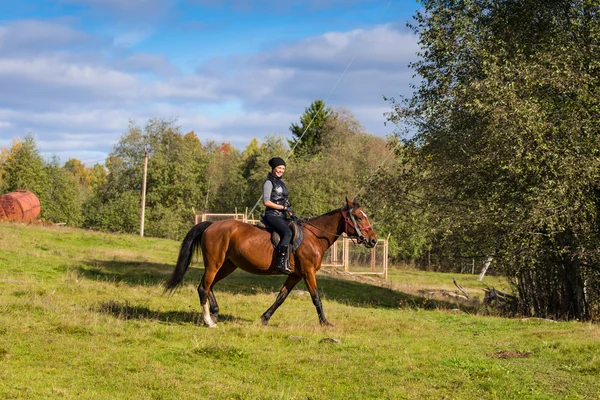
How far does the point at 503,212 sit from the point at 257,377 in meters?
11.3

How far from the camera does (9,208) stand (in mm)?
42969

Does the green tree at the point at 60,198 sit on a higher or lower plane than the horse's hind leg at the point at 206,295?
higher

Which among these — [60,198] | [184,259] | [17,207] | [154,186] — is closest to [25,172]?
[60,198]

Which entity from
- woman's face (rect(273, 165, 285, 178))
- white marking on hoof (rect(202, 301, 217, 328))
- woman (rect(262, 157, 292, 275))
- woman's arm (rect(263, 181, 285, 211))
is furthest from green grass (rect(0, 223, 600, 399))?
woman's face (rect(273, 165, 285, 178))

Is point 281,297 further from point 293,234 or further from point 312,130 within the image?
point 312,130

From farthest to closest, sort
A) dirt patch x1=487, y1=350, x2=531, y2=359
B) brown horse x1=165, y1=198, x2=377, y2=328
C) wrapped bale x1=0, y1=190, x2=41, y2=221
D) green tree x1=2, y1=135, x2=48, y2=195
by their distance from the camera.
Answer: green tree x1=2, y1=135, x2=48, y2=195 < wrapped bale x1=0, y1=190, x2=41, y2=221 < brown horse x1=165, y1=198, x2=377, y2=328 < dirt patch x1=487, y1=350, x2=531, y2=359

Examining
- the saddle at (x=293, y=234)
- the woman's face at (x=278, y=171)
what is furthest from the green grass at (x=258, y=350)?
the woman's face at (x=278, y=171)

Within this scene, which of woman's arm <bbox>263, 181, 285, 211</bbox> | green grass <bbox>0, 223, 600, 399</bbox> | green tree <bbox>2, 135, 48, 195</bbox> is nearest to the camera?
green grass <bbox>0, 223, 600, 399</bbox>

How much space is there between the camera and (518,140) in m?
17.4

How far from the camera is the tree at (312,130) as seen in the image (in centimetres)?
7425

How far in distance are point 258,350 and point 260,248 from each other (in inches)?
135

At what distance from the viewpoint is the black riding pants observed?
13695 millimetres

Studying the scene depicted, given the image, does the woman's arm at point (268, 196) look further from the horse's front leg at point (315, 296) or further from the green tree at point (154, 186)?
the green tree at point (154, 186)

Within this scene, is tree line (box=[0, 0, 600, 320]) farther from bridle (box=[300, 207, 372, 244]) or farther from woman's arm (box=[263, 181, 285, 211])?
woman's arm (box=[263, 181, 285, 211])
